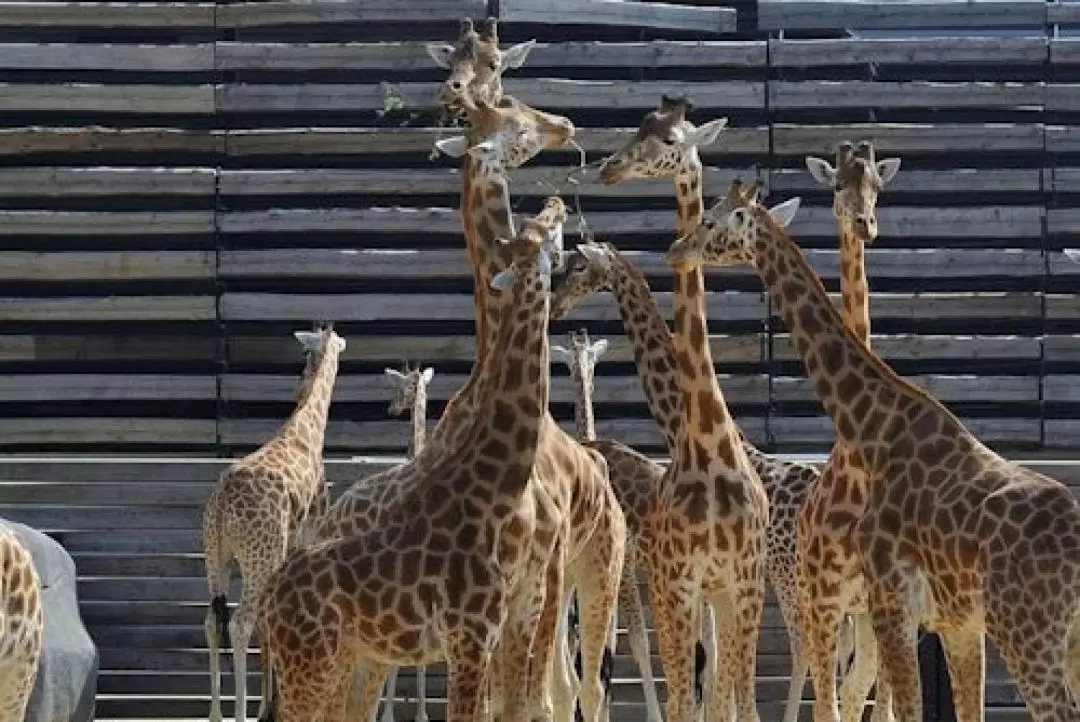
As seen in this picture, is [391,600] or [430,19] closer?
[391,600]

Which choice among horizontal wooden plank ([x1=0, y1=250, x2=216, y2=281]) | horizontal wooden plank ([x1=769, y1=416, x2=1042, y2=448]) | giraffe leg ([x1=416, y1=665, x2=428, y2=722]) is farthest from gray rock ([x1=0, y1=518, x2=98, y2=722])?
horizontal wooden plank ([x1=769, y1=416, x2=1042, y2=448])

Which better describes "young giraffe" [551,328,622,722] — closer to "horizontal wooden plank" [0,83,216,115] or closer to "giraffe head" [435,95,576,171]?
"giraffe head" [435,95,576,171]

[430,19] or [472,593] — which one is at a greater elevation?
[430,19]

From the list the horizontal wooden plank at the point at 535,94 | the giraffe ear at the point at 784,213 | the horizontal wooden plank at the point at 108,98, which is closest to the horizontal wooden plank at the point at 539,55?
the horizontal wooden plank at the point at 535,94

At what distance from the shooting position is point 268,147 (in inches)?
640

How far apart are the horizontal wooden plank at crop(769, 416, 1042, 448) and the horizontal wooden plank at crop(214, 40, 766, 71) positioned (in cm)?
272

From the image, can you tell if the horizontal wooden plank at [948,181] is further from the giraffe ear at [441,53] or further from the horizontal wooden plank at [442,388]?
the giraffe ear at [441,53]

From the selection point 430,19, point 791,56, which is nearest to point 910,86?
point 791,56

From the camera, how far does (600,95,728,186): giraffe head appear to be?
9.51 metres

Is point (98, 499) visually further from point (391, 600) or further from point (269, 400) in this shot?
point (391, 600)

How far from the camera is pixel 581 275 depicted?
11422mm

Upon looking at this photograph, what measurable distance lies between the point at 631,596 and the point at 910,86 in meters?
6.08

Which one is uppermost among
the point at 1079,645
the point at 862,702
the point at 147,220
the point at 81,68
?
the point at 81,68

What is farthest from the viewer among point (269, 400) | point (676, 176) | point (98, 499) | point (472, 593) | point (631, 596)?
point (269, 400)
